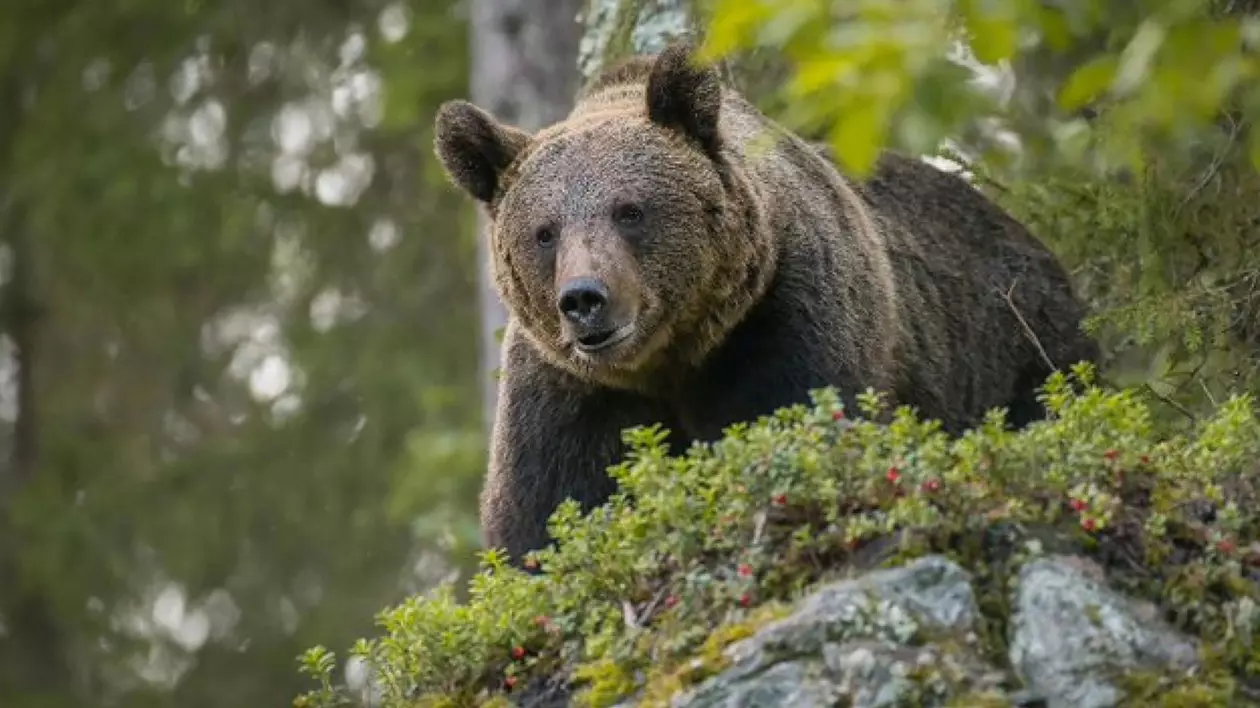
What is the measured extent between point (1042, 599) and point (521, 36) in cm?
757

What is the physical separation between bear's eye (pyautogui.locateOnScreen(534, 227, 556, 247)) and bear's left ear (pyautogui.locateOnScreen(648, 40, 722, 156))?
60 cm

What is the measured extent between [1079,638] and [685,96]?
3.15 m

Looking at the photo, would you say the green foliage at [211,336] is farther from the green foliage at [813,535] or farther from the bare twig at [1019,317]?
the green foliage at [813,535]

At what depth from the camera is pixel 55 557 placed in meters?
17.9

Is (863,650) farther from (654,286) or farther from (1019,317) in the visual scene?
(1019,317)

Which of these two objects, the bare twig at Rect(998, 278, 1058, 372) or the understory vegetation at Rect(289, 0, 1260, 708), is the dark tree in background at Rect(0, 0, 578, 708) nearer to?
the bare twig at Rect(998, 278, 1058, 372)

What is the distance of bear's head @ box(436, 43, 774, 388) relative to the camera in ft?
23.1

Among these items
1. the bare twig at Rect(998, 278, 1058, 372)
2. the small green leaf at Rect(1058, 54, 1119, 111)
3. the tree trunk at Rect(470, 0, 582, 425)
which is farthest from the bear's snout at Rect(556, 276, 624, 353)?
the tree trunk at Rect(470, 0, 582, 425)

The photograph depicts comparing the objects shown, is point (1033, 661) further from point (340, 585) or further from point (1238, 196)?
point (340, 585)

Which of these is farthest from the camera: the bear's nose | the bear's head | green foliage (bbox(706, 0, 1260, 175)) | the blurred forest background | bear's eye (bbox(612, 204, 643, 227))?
the blurred forest background

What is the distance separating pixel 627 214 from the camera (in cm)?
721

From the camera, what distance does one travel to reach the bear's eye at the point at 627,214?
283 inches

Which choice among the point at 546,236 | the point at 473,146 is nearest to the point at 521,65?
the point at 473,146

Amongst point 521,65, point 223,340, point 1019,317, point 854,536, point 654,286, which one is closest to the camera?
point 854,536
